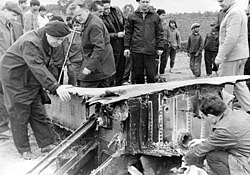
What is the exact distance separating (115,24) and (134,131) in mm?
4802

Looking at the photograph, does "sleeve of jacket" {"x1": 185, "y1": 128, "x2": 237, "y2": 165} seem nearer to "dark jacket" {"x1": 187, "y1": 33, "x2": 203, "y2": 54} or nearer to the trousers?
the trousers

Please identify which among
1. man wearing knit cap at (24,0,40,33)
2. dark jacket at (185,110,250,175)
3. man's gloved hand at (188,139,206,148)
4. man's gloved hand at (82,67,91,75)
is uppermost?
man wearing knit cap at (24,0,40,33)

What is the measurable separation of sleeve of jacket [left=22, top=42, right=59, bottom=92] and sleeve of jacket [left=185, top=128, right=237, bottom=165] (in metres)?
1.98

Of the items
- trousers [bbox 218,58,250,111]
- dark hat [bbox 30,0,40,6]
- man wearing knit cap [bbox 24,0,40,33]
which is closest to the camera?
trousers [bbox 218,58,250,111]

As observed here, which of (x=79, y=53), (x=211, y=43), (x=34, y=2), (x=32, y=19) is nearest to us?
(x=79, y=53)

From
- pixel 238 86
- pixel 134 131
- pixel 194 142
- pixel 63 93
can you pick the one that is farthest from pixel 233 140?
pixel 238 86

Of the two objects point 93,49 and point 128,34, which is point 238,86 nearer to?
point 93,49

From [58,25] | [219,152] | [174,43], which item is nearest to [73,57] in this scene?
[58,25]

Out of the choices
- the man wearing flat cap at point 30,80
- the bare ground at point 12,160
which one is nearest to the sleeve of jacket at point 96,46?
the man wearing flat cap at point 30,80

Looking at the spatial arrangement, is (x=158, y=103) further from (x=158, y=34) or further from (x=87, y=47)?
(x=158, y=34)

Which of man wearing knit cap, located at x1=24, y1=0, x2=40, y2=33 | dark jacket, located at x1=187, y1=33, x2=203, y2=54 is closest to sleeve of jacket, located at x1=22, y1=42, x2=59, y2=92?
man wearing knit cap, located at x1=24, y1=0, x2=40, y2=33

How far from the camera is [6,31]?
8.16m

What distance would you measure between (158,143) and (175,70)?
1169cm

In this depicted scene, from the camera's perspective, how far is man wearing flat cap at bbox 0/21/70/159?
18.3ft
